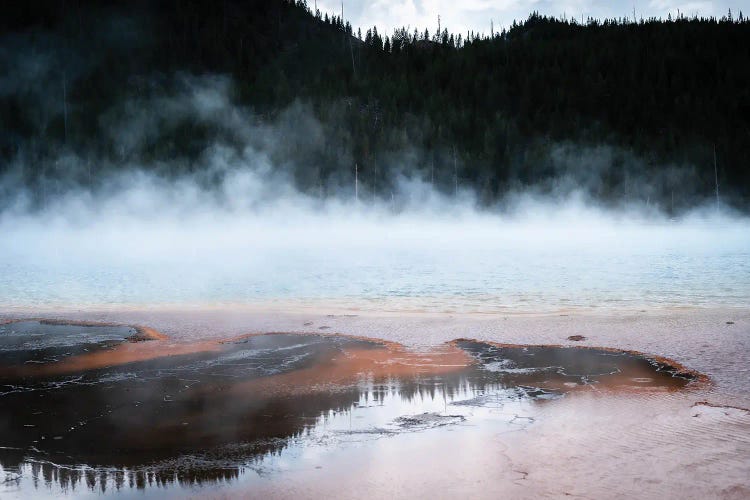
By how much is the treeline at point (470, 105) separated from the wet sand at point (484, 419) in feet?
259

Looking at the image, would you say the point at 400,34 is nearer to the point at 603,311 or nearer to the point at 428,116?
the point at 428,116

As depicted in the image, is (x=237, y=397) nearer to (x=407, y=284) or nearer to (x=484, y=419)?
(x=484, y=419)

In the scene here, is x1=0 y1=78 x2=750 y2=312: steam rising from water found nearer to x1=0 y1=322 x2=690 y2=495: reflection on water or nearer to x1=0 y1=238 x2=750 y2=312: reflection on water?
x1=0 y1=238 x2=750 y2=312: reflection on water

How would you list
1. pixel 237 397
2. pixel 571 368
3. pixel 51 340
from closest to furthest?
1. pixel 237 397
2. pixel 571 368
3. pixel 51 340

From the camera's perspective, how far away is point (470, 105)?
96.8 metres

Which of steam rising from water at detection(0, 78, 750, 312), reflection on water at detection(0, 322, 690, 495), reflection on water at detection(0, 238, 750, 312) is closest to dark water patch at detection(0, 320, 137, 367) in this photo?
reflection on water at detection(0, 322, 690, 495)

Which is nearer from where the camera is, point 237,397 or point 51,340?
point 237,397

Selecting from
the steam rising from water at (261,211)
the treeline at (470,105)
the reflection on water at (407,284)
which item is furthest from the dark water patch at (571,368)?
the treeline at (470,105)

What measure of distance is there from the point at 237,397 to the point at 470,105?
308 feet

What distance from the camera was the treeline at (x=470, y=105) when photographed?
87625 millimetres

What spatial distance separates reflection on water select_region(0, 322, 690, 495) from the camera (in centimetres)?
532

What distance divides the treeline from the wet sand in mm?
79018

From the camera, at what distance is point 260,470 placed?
16.6 ft

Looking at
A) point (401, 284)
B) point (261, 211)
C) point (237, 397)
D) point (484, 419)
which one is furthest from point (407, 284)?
point (261, 211)
